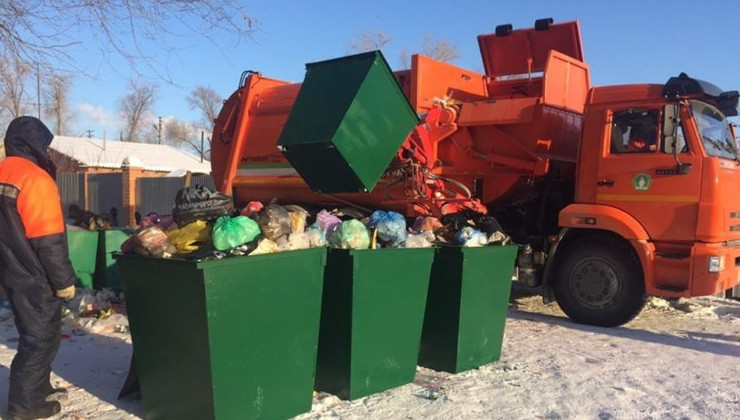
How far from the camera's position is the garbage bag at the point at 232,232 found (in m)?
3.54

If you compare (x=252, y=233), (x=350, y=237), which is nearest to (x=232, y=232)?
(x=252, y=233)

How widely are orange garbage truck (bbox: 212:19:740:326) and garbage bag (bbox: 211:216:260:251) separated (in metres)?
1.35

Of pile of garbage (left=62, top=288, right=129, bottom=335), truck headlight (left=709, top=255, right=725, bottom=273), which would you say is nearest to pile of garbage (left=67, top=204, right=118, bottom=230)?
pile of garbage (left=62, top=288, right=129, bottom=335)

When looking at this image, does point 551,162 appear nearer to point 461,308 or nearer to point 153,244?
point 461,308

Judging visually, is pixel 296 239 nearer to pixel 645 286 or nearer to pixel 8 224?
pixel 8 224

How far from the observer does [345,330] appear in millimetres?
4094

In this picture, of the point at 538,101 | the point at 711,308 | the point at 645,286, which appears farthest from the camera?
the point at 711,308

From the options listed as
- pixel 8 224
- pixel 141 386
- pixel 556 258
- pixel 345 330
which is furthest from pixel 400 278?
pixel 556 258

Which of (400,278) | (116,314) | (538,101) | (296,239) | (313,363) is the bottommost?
(116,314)

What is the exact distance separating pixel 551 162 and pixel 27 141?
5.37 metres

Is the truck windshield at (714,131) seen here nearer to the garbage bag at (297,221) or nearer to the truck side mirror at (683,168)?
the truck side mirror at (683,168)

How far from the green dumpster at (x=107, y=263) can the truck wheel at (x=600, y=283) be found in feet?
17.7

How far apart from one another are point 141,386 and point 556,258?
4.90 meters

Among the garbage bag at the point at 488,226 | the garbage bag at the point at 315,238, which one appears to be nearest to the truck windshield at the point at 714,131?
the garbage bag at the point at 488,226
